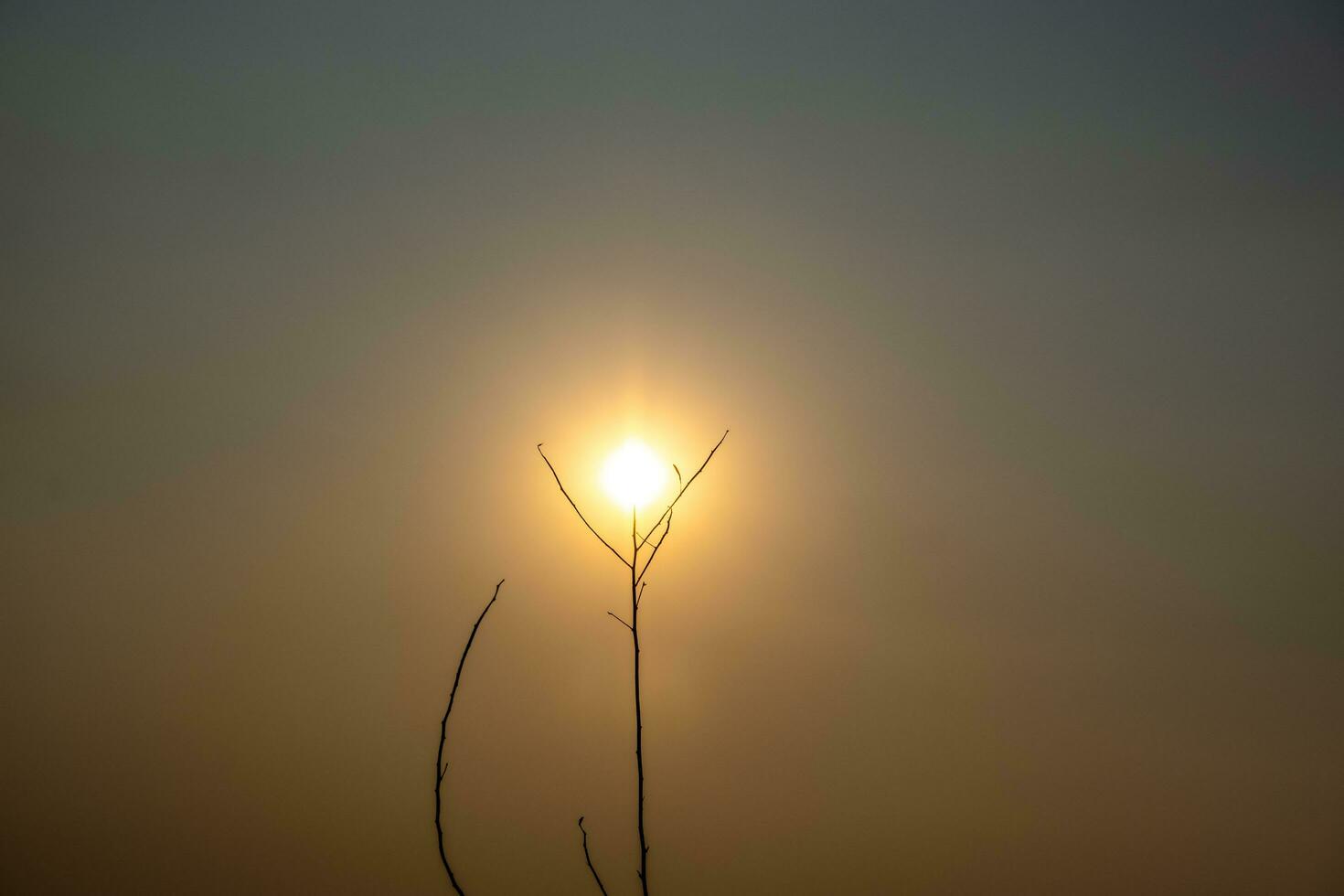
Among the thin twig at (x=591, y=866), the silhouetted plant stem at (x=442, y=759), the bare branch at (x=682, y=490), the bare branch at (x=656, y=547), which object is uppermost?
the bare branch at (x=682, y=490)

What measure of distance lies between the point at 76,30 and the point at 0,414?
2.90 feet

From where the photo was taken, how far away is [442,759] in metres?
1.69

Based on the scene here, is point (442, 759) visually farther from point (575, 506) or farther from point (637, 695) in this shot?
point (575, 506)

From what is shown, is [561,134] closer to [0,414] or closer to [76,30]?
[76,30]

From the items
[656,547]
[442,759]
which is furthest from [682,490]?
[442,759]

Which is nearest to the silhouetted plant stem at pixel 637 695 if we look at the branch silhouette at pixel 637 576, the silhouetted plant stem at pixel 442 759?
the branch silhouette at pixel 637 576

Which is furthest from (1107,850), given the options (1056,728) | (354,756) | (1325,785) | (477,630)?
(354,756)

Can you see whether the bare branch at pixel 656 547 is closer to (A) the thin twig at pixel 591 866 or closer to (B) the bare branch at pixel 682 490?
(B) the bare branch at pixel 682 490

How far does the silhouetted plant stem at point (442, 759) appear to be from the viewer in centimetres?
165

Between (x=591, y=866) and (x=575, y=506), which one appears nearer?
(x=591, y=866)

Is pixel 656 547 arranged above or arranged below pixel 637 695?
above

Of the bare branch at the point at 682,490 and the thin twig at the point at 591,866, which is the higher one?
the bare branch at the point at 682,490

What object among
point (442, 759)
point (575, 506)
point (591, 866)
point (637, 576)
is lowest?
point (591, 866)

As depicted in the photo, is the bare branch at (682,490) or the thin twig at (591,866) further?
the bare branch at (682,490)
